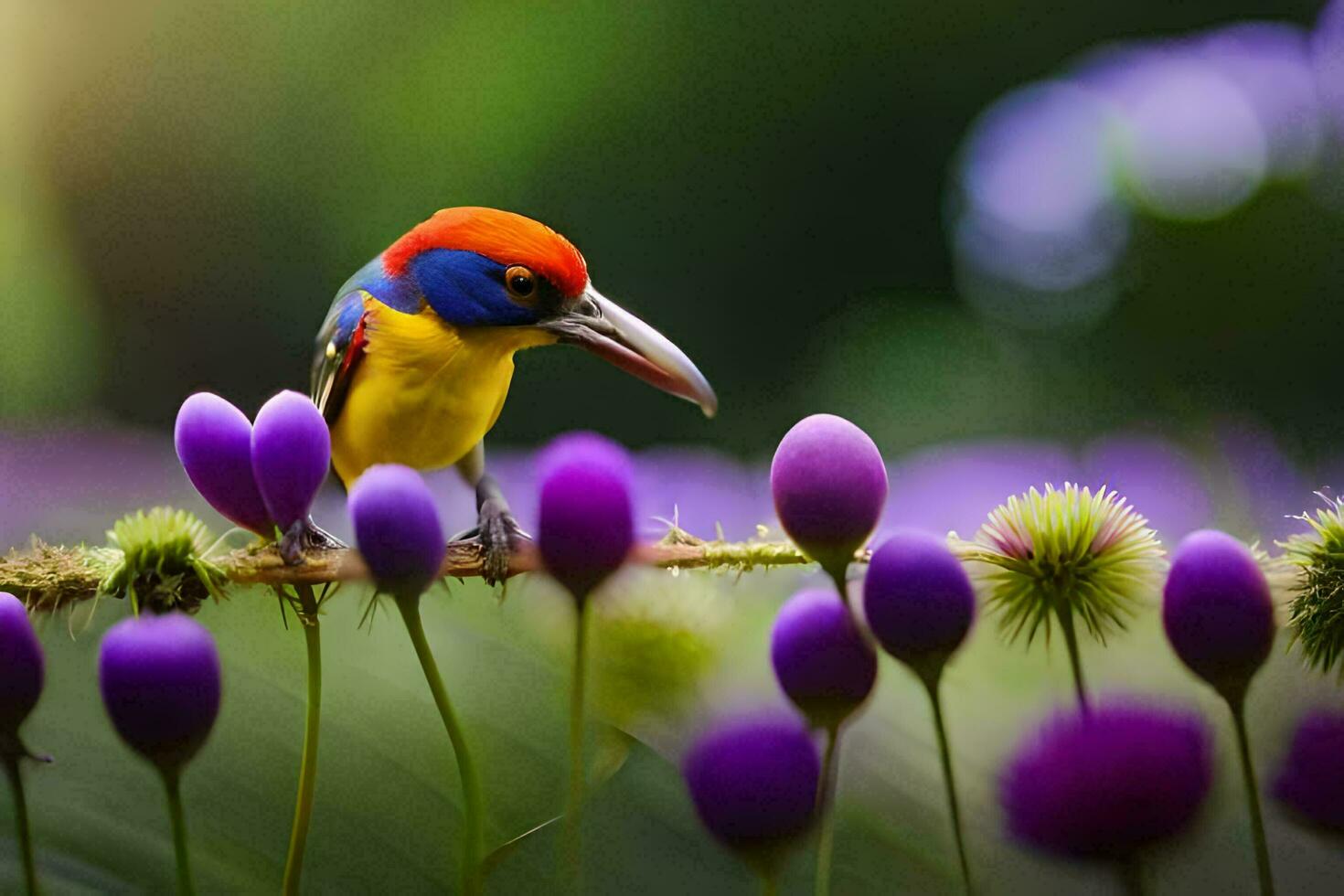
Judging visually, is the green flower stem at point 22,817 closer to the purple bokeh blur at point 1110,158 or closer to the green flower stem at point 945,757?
the green flower stem at point 945,757

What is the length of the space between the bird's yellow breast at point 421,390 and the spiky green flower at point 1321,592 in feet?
0.59

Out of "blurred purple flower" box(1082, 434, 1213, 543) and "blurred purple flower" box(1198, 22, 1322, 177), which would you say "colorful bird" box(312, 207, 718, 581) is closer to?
"blurred purple flower" box(1082, 434, 1213, 543)

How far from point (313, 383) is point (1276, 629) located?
25 centimetres

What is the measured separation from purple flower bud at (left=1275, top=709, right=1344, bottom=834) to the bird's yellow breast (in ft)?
0.61

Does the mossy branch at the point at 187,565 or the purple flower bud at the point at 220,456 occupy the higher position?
the purple flower bud at the point at 220,456

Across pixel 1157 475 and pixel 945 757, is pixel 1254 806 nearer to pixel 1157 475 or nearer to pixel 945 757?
pixel 945 757

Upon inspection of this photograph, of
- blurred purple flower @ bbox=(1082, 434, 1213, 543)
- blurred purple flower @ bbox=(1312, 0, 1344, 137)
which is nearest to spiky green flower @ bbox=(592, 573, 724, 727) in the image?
blurred purple flower @ bbox=(1082, 434, 1213, 543)

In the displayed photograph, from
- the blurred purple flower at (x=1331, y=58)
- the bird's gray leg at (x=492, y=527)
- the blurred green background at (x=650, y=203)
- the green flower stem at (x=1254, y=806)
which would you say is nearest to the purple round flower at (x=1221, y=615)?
the green flower stem at (x=1254, y=806)

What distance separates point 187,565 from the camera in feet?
0.66

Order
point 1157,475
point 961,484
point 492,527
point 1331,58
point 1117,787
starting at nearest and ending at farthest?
point 1117,787
point 492,527
point 961,484
point 1157,475
point 1331,58

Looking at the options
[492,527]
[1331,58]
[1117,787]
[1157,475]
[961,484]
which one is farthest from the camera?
[1331,58]

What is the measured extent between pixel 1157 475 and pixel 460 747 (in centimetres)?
65

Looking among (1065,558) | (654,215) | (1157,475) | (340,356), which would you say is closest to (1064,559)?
(1065,558)

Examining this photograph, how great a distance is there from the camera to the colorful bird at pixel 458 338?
0.30 metres
